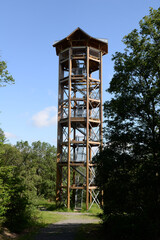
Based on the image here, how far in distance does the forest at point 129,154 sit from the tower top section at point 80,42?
13.7m

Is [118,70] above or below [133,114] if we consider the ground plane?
above

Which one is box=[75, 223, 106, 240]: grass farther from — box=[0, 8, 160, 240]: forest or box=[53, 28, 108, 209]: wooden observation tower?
box=[53, 28, 108, 209]: wooden observation tower

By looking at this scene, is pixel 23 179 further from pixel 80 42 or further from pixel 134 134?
pixel 80 42

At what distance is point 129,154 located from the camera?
11305 mm

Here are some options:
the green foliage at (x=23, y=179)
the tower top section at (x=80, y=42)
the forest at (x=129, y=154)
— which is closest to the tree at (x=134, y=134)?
the forest at (x=129, y=154)

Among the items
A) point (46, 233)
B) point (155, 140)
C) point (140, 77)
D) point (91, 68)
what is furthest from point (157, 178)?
point (91, 68)

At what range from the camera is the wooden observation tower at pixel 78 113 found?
2312cm

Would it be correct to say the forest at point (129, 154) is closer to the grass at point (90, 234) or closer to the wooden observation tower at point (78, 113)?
the grass at point (90, 234)

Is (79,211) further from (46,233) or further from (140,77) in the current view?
(140,77)

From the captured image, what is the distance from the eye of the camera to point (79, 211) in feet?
70.5

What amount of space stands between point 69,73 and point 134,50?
43.0 feet

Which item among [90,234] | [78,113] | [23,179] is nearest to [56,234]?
[90,234]

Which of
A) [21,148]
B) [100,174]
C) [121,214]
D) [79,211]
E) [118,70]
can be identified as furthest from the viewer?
[21,148]

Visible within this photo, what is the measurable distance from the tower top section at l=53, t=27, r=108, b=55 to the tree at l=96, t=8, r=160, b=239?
13730 mm
